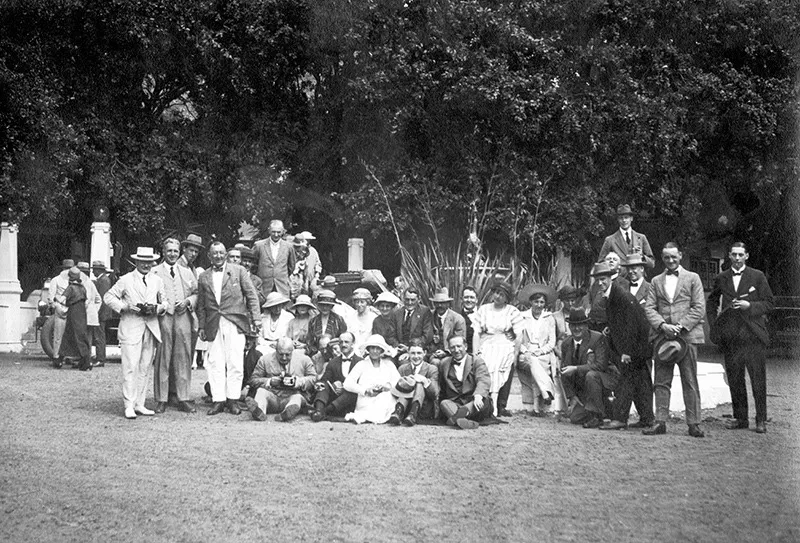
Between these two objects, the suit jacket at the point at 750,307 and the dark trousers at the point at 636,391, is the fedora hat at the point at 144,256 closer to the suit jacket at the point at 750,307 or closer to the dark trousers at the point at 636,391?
the dark trousers at the point at 636,391

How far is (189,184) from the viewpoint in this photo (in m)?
22.0

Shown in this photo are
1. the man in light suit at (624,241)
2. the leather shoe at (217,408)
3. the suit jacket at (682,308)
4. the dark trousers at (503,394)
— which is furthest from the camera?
the man in light suit at (624,241)

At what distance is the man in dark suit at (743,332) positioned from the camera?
1025cm

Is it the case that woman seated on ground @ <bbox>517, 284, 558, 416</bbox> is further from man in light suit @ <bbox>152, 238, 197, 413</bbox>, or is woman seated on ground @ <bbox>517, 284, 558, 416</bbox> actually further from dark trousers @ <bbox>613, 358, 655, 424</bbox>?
man in light suit @ <bbox>152, 238, 197, 413</bbox>

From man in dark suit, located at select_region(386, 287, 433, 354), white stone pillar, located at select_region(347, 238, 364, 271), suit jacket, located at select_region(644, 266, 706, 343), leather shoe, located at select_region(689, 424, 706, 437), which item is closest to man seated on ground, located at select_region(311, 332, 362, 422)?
man in dark suit, located at select_region(386, 287, 433, 354)

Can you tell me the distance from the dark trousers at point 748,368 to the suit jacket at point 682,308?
400mm

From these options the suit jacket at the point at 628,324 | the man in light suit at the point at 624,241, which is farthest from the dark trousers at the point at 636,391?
the man in light suit at the point at 624,241

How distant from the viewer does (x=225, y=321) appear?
11453 mm

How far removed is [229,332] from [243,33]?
11319 millimetres

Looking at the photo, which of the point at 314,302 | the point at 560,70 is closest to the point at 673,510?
the point at 314,302

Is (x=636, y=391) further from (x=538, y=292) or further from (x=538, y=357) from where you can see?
(x=538, y=292)

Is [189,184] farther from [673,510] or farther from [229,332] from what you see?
[673,510]

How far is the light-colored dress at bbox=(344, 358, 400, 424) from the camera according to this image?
10.8m

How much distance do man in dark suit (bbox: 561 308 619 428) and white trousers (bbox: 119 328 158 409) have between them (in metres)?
4.36
